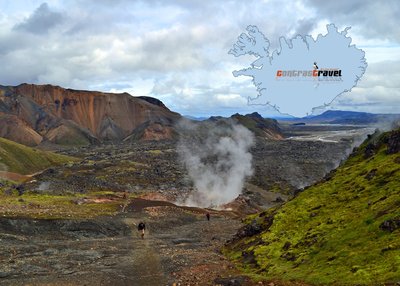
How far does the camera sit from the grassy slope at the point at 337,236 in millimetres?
32694

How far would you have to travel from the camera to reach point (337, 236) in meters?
41.1

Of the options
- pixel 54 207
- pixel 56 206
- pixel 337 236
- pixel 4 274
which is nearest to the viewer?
pixel 337 236

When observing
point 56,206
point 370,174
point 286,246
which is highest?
point 370,174

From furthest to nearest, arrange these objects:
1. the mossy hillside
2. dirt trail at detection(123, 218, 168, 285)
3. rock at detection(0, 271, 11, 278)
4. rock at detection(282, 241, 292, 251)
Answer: the mossy hillside → rock at detection(282, 241, 292, 251) → rock at detection(0, 271, 11, 278) → dirt trail at detection(123, 218, 168, 285)

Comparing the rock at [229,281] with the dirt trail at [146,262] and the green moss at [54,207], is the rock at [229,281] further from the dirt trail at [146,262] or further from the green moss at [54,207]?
the green moss at [54,207]

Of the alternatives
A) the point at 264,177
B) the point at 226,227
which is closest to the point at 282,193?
the point at 264,177

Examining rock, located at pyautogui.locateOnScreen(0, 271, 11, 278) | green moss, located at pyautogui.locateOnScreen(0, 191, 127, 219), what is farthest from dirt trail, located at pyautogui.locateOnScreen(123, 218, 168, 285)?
green moss, located at pyautogui.locateOnScreen(0, 191, 127, 219)

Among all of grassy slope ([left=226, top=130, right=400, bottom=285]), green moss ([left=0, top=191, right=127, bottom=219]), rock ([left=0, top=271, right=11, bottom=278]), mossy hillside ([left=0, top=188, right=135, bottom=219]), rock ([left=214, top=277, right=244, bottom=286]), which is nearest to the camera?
grassy slope ([left=226, top=130, right=400, bottom=285])

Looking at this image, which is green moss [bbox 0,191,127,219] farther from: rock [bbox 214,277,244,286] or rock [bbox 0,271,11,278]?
rock [bbox 214,277,244,286]

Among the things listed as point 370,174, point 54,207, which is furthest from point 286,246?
point 54,207

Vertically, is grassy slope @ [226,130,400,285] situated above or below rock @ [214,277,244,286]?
above

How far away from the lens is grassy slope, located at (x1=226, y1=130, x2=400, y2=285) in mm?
32694

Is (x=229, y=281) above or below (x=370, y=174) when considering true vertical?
below

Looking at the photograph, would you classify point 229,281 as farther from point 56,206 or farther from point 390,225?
point 56,206
